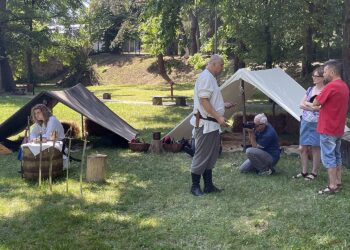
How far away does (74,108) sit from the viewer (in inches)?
334

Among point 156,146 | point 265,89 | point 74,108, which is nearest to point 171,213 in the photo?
→ point 156,146

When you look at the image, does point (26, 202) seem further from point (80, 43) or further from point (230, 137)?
point (80, 43)

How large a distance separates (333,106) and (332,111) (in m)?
0.06

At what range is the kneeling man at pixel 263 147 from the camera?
Result: 6.74m

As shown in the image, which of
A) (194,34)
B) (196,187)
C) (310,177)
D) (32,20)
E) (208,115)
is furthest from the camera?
(194,34)

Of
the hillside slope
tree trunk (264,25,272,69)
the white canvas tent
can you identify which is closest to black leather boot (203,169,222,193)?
the white canvas tent

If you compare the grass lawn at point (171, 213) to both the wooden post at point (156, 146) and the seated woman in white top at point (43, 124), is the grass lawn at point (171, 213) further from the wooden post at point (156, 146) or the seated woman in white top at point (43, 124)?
the wooden post at point (156, 146)

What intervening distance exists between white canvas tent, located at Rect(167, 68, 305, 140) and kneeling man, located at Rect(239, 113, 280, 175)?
40.8 inches

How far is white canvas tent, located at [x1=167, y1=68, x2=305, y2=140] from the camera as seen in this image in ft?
26.7

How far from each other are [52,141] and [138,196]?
167cm

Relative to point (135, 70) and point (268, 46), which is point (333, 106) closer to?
point (268, 46)

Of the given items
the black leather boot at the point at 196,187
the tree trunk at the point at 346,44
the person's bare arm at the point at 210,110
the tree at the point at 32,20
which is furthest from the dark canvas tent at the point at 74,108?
the tree at the point at 32,20

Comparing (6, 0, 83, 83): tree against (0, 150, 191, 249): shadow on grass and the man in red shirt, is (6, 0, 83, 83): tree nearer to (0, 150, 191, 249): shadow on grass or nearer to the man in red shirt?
(0, 150, 191, 249): shadow on grass

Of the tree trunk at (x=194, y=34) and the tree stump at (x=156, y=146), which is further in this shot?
the tree trunk at (x=194, y=34)
